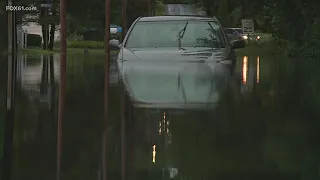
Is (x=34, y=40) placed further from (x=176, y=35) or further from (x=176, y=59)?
(x=176, y=59)

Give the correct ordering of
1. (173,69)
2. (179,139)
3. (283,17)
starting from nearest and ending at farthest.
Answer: (179,139) < (173,69) < (283,17)

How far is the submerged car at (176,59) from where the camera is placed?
10203mm

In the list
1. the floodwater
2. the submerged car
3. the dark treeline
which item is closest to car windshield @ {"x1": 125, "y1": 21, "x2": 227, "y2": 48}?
the submerged car

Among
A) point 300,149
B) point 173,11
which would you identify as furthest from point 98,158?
point 173,11

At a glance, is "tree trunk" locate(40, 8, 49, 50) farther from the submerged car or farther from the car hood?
the car hood

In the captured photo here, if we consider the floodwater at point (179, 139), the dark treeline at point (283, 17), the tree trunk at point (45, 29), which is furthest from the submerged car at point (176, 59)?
the tree trunk at point (45, 29)

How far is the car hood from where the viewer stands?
10.6 metres

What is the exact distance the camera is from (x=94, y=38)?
205 feet

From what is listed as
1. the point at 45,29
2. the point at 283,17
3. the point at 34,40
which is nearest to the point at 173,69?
the point at 283,17

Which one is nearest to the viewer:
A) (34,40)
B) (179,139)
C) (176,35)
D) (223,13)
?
(179,139)

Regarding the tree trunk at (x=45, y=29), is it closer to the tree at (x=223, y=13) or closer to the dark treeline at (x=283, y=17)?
the dark treeline at (x=283, y=17)

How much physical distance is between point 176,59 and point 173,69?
176 millimetres

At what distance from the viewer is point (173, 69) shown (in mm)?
11266

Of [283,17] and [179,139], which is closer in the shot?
[179,139]
